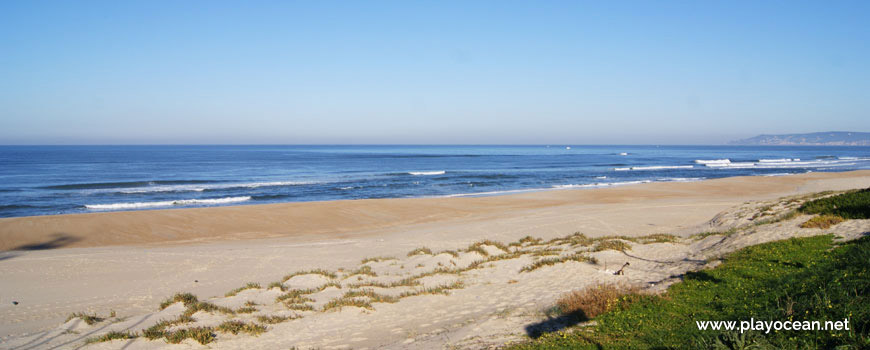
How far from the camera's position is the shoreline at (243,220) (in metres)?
19.9

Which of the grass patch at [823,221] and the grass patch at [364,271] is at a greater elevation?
the grass patch at [823,221]

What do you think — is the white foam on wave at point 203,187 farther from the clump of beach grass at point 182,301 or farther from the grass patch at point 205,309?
the grass patch at point 205,309

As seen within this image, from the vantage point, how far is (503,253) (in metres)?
13.8

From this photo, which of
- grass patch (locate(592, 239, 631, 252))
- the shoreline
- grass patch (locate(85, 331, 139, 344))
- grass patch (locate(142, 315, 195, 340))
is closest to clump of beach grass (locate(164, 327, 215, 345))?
grass patch (locate(142, 315, 195, 340))

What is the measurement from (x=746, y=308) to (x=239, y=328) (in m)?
7.53

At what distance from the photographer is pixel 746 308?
19.5 ft

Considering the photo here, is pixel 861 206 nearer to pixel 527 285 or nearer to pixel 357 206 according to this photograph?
pixel 527 285

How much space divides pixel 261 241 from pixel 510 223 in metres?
10.8

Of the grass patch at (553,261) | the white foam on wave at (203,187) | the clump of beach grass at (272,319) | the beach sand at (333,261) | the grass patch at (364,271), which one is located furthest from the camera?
the white foam on wave at (203,187)

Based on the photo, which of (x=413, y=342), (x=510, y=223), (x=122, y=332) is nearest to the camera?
(x=413, y=342)

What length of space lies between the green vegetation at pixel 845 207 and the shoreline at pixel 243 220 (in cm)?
1450

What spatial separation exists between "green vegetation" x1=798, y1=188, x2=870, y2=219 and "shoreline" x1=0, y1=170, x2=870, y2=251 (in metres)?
14.5

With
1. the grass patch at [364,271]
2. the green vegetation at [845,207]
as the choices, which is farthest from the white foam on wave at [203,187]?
the green vegetation at [845,207]

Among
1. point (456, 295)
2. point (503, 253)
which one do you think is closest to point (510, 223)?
point (503, 253)
